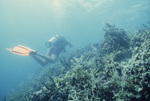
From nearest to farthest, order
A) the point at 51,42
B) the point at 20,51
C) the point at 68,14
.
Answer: the point at 20,51, the point at 51,42, the point at 68,14

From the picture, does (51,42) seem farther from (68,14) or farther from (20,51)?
(68,14)

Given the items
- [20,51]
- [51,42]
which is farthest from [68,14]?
[20,51]

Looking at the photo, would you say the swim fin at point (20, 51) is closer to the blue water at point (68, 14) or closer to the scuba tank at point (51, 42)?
the scuba tank at point (51, 42)

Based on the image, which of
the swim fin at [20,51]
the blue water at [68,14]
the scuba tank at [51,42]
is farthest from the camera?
the blue water at [68,14]

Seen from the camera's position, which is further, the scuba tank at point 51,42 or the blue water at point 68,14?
the blue water at point 68,14

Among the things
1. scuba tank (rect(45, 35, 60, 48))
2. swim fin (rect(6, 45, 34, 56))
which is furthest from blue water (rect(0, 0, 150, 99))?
swim fin (rect(6, 45, 34, 56))

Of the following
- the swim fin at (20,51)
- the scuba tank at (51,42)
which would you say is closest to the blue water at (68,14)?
the scuba tank at (51,42)

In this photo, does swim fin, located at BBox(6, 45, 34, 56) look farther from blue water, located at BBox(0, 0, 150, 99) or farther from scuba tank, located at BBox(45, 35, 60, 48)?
blue water, located at BBox(0, 0, 150, 99)

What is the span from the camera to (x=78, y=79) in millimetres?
3707

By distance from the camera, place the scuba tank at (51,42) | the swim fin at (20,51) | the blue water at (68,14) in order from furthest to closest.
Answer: the blue water at (68,14)
the scuba tank at (51,42)
the swim fin at (20,51)

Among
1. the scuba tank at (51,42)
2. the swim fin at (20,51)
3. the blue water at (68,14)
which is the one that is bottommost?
the swim fin at (20,51)

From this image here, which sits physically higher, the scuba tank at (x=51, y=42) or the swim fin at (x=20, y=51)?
the scuba tank at (x=51, y=42)

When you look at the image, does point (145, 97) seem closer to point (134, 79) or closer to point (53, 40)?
point (134, 79)

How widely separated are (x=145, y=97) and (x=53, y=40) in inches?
325
